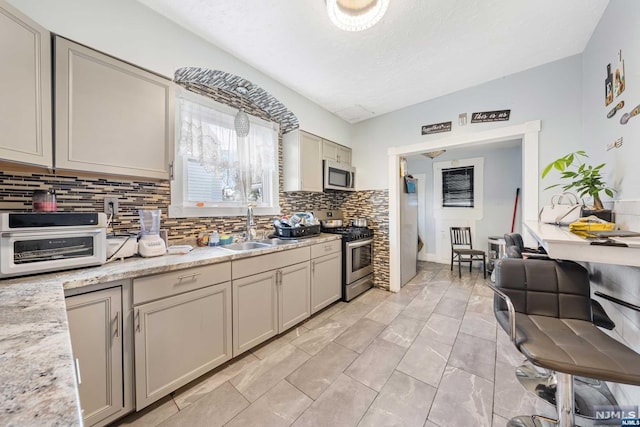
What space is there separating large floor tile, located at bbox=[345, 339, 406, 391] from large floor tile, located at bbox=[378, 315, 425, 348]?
3.2 inches

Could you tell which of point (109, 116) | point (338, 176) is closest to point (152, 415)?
point (109, 116)

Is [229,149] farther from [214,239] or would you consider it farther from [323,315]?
[323,315]

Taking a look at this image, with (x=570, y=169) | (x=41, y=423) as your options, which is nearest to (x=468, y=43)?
(x=570, y=169)

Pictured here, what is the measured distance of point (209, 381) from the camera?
1602 millimetres

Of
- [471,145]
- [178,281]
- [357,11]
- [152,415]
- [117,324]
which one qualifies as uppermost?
[357,11]

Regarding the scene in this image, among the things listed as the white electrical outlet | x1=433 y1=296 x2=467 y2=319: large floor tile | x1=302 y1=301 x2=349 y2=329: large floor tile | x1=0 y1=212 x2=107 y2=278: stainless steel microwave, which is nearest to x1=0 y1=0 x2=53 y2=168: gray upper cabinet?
x1=0 y1=212 x2=107 y2=278: stainless steel microwave

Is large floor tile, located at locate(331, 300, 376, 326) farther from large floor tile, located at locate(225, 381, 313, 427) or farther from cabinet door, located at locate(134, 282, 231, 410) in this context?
cabinet door, located at locate(134, 282, 231, 410)

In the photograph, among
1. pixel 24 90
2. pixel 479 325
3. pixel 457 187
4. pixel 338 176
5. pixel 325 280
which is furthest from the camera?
pixel 457 187

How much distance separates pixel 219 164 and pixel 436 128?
2.61m

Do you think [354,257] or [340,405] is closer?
[340,405]

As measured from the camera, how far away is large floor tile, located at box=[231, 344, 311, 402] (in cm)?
153

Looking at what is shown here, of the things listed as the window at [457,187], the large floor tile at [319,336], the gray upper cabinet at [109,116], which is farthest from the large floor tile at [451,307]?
the gray upper cabinet at [109,116]

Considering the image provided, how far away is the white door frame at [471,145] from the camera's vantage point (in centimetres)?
227

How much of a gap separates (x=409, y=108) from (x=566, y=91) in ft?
4.88
